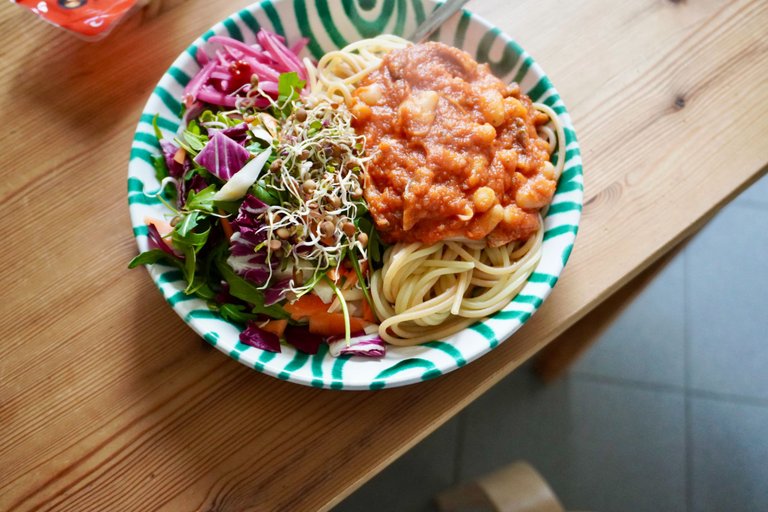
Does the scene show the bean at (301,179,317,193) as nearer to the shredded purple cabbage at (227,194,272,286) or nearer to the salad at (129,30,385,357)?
the salad at (129,30,385,357)

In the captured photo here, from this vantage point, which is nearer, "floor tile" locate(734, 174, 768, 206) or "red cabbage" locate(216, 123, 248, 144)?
"red cabbage" locate(216, 123, 248, 144)

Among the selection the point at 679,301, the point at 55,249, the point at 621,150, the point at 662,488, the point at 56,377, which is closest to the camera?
the point at 56,377

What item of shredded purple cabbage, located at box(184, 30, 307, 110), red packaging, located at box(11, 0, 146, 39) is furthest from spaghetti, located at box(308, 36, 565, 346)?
red packaging, located at box(11, 0, 146, 39)

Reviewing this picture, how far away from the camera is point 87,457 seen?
1.88 metres

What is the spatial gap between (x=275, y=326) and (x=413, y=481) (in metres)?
1.80

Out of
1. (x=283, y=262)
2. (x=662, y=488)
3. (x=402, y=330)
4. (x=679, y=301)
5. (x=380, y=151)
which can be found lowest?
(x=662, y=488)

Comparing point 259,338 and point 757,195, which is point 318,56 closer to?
point 259,338

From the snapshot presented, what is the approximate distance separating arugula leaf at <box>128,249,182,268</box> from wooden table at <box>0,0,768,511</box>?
0.27 m

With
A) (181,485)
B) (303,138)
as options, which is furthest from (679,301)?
(181,485)

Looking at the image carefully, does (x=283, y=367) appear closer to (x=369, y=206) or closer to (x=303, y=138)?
(x=369, y=206)

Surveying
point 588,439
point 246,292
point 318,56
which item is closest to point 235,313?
point 246,292

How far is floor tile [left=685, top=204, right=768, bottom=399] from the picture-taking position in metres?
3.54

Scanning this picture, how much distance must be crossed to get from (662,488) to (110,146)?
315 centimetres

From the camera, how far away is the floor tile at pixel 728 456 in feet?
10.9
